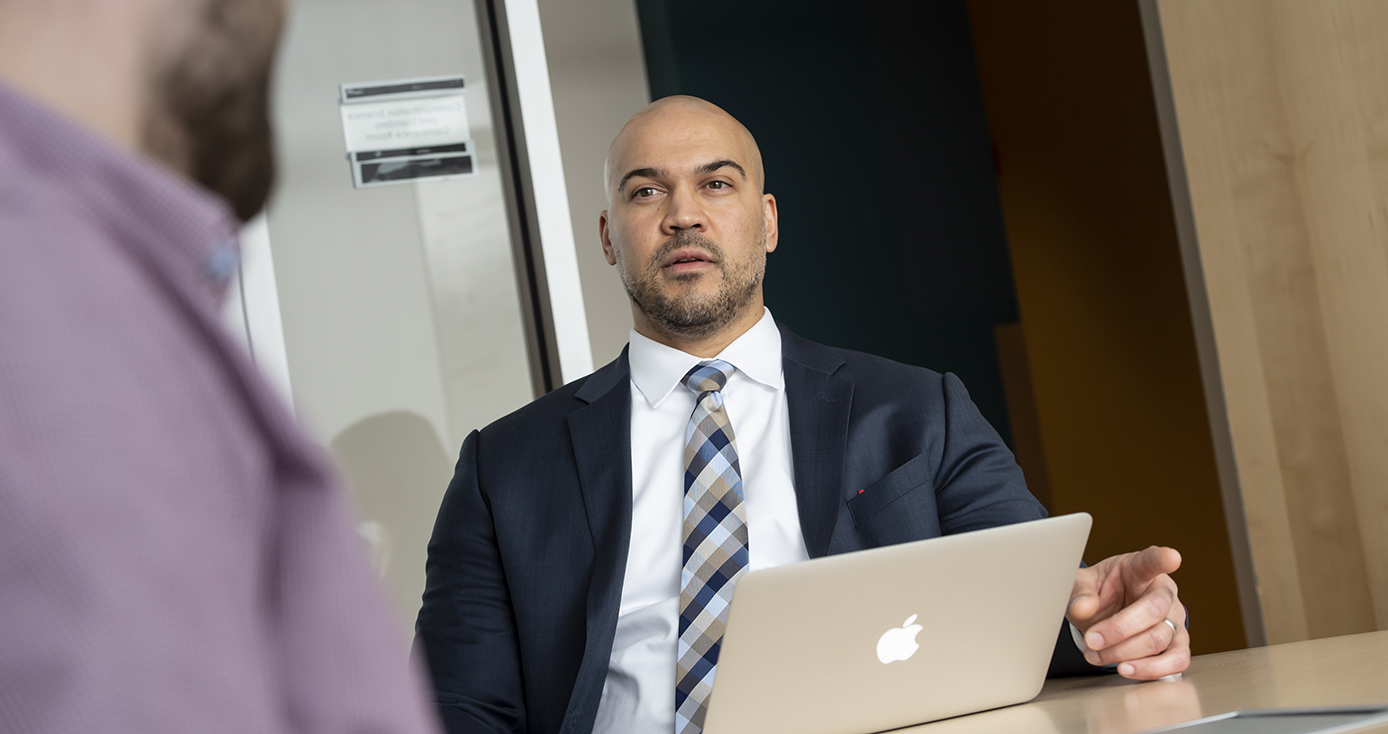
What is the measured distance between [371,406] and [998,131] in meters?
3.57

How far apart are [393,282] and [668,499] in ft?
2.93

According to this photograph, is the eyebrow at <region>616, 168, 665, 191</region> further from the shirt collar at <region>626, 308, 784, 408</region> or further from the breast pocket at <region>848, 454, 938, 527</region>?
the breast pocket at <region>848, 454, 938, 527</region>

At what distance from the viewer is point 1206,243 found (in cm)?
258

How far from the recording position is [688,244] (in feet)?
6.53

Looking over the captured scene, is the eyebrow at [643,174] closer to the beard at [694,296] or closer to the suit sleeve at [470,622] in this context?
the beard at [694,296]

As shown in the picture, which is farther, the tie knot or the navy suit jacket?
the tie knot

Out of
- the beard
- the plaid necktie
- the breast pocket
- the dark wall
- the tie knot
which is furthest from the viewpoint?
the dark wall

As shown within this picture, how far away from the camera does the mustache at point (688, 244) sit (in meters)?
1.99

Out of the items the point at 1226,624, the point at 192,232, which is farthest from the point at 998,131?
the point at 192,232

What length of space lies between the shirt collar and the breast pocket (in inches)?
11.0

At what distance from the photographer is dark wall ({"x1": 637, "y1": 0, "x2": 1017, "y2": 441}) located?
3.81 m

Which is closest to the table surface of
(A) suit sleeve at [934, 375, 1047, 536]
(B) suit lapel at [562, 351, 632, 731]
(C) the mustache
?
(A) suit sleeve at [934, 375, 1047, 536]

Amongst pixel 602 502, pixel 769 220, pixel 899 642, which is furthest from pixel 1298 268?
pixel 899 642

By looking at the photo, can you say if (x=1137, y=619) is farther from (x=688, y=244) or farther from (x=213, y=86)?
(x=213, y=86)
